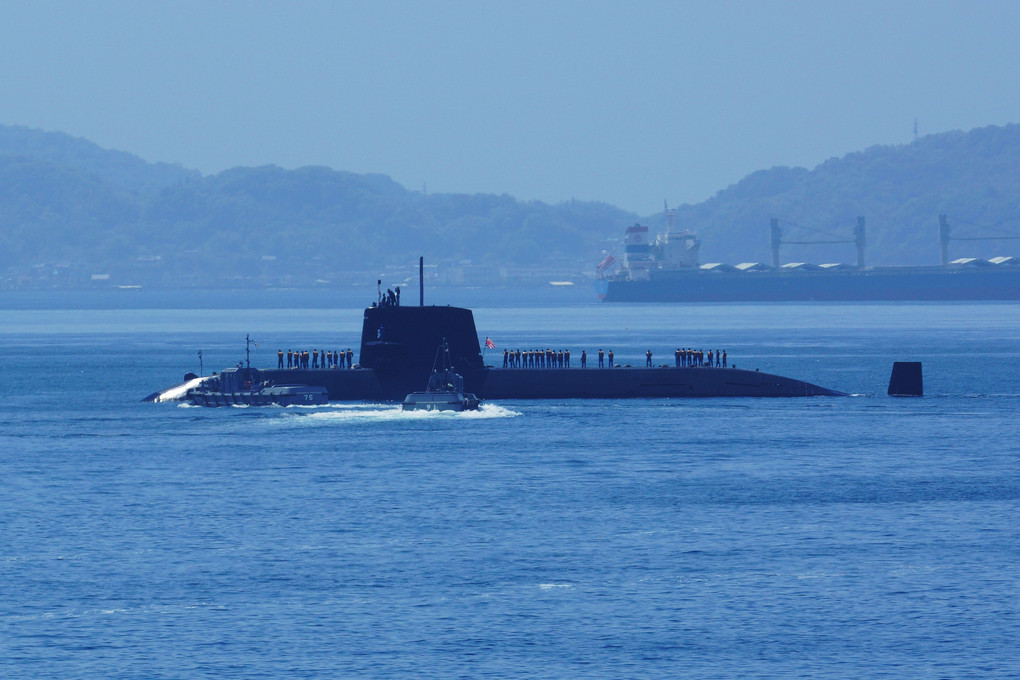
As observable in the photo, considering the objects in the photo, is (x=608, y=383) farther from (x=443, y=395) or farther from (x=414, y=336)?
(x=414, y=336)

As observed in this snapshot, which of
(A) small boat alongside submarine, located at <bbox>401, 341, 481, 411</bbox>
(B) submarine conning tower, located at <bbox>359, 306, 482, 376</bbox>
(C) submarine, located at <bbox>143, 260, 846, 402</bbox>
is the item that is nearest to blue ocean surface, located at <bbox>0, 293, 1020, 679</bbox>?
(A) small boat alongside submarine, located at <bbox>401, 341, 481, 411</bbox>

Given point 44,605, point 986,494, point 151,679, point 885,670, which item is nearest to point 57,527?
point 44,605

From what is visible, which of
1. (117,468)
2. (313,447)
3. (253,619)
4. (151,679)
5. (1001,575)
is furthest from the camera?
(313,447)

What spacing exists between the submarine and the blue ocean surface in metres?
1.96

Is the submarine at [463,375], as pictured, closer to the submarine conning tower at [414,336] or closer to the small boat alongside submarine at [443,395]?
the submarine conning tower at [414,336]

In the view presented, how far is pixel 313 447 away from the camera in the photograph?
59.3 m

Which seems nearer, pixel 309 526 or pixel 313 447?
pixel 309 526

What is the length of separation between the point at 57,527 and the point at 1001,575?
23.7 metres

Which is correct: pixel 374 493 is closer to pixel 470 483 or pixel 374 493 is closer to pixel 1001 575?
pixel 470 483

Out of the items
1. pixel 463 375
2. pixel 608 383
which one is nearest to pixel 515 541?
pixel 463 375

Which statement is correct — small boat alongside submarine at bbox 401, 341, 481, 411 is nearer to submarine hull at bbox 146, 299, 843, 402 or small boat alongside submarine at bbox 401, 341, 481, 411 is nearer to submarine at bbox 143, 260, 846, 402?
submarine hull at bbox 146, 299, 843, 402

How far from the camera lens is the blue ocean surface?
29422 millimetres

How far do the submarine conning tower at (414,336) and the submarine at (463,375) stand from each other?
0.15ft

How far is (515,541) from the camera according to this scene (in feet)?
130
